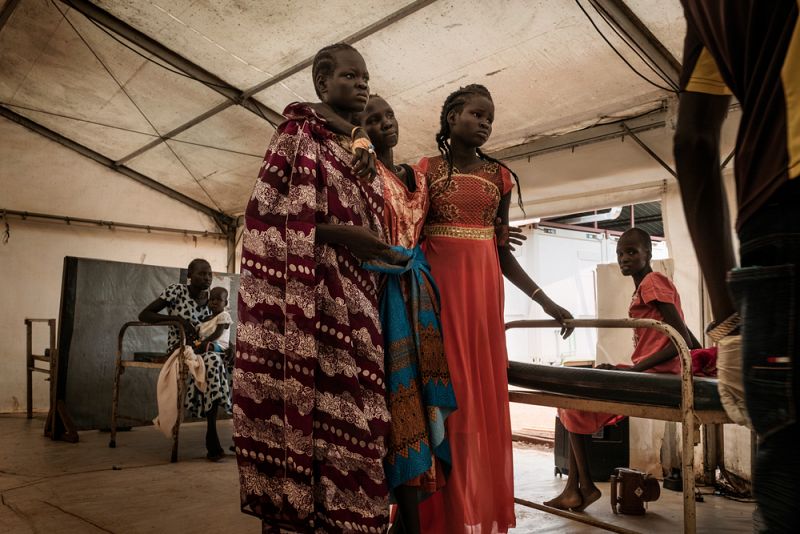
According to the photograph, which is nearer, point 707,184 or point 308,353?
point 707,184

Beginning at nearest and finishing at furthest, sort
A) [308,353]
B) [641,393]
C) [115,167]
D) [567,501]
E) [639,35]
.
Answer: [308,353], [641,393], [567,501], [639,35], [115,167]

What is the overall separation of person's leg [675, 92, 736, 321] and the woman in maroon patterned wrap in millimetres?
1077

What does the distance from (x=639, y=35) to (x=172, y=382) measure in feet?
14.4

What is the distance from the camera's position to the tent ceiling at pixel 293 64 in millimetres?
4539

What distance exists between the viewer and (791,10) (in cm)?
70

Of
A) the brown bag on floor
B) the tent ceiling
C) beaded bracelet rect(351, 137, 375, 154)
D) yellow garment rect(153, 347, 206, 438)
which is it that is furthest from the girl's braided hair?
yellow garment rect(153, 347, 206, 438)

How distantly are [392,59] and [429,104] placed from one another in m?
0.69

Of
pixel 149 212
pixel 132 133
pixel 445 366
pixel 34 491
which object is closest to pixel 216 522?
pixel 34 491

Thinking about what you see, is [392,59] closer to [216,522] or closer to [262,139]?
[262,139]

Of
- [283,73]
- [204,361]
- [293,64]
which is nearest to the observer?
[204,361]

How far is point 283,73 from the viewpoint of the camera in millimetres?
6070

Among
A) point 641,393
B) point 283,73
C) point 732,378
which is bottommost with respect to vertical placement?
point 641,393

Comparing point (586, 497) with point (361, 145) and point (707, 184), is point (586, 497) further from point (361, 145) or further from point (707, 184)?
point (707, 184)

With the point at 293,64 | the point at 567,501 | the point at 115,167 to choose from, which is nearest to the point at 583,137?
the point at 293,64
